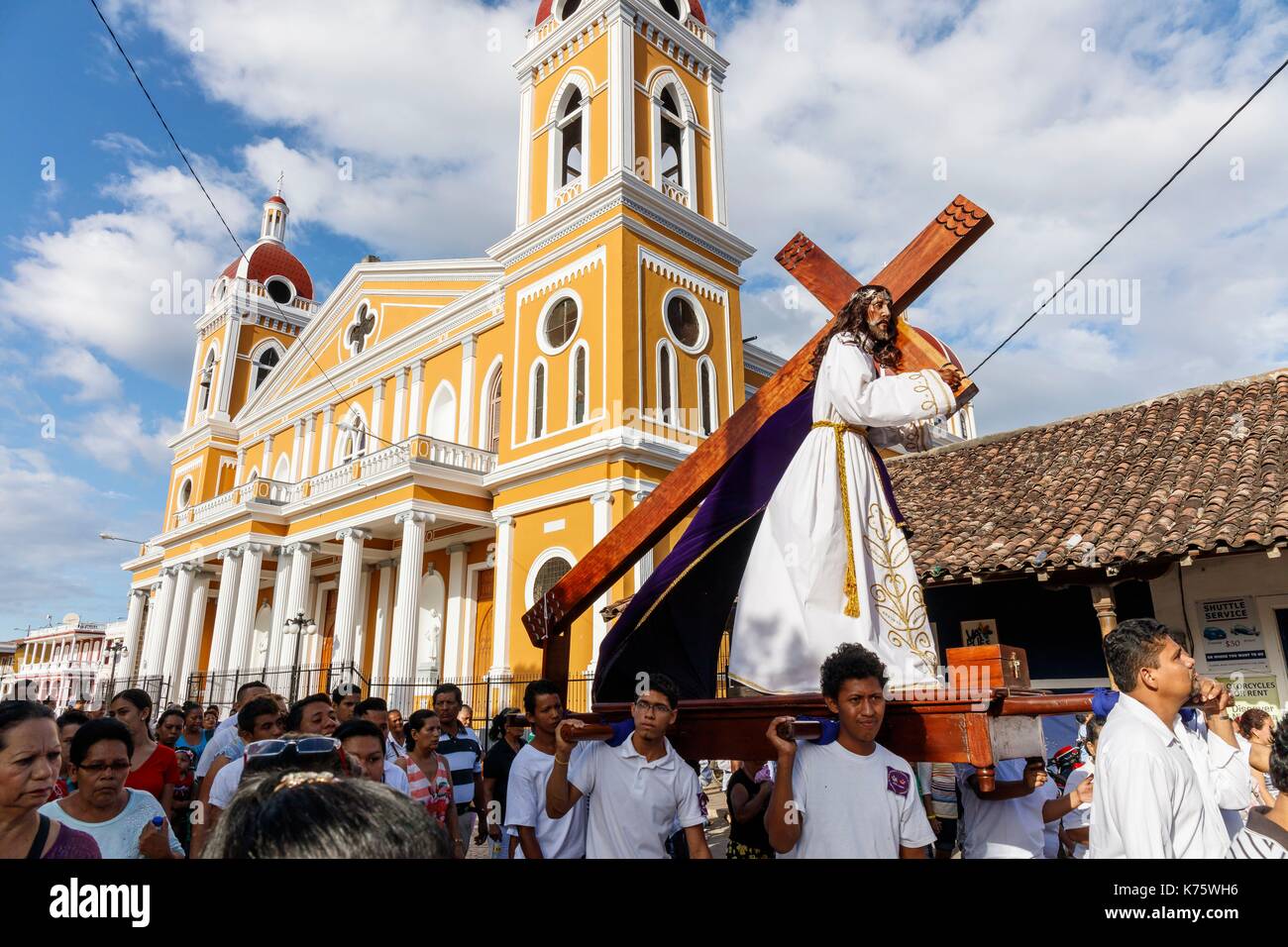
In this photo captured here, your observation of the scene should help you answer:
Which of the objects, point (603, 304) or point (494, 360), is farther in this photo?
point (494, 360)

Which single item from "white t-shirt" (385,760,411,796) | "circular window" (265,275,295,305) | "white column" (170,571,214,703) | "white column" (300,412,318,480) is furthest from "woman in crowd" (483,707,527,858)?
"circular window" (265,275,295,305)

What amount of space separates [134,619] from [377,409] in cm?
1470

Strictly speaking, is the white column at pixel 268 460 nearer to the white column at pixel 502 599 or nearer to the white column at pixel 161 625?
the white column at pixel 161 625

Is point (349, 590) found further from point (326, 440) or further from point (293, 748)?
point (293, 748)

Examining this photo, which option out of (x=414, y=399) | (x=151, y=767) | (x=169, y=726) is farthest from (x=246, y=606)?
(x=151, y=767)

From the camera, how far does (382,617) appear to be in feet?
70.6

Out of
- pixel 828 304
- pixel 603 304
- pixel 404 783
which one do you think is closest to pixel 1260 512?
pixel 828 304

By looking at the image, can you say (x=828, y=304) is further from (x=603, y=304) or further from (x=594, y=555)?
(x=603, y=304)

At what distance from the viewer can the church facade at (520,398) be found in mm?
16156

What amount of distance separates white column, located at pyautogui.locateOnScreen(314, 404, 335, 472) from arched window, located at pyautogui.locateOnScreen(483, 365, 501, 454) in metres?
6.85

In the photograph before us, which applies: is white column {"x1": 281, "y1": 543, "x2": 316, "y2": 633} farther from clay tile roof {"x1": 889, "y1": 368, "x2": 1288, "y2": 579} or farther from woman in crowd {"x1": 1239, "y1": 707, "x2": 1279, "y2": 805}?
woman in crowd {"x1": 1239, "y1": 707, "x2": 1279, "y2": 805}

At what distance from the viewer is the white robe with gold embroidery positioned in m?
2.81

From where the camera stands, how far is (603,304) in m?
16.2
